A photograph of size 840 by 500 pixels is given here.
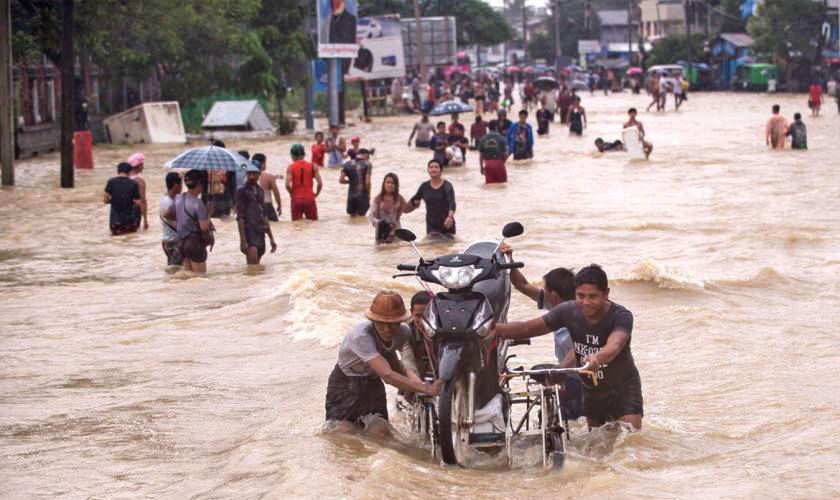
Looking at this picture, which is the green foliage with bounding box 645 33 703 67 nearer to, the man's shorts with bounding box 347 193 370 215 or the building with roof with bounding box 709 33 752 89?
the building with roof with bounding box 709 33 752 89

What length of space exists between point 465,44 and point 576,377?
8537 cm

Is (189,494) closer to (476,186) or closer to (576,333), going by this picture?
(576,333)

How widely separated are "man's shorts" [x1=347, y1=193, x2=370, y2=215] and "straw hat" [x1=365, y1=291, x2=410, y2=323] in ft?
43.4

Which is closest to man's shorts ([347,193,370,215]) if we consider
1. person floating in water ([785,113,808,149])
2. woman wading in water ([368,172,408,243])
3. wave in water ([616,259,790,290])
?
woman wading in water ([368,172,408,243])

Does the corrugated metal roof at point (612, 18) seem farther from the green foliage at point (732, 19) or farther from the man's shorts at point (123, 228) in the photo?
the man's shorts at point (123, 228)

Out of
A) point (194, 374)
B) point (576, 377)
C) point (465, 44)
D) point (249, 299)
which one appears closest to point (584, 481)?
point (576, 377)

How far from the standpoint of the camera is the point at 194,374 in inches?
432

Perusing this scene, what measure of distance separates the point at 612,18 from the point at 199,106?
8429cm

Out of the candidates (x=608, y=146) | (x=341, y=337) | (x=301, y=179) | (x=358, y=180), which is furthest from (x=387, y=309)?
(x=608, y=146)

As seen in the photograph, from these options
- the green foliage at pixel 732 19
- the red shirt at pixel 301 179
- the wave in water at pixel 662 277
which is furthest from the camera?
the green foliage at pixel 732 19

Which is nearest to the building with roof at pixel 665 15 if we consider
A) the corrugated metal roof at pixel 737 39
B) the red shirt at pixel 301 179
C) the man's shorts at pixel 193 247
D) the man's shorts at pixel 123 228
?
the corrugated metal roof at pixel 737 39

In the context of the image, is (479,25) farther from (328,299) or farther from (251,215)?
(328,299)

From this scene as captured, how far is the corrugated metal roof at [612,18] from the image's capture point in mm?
126875

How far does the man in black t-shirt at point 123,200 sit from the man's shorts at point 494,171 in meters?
8.49
